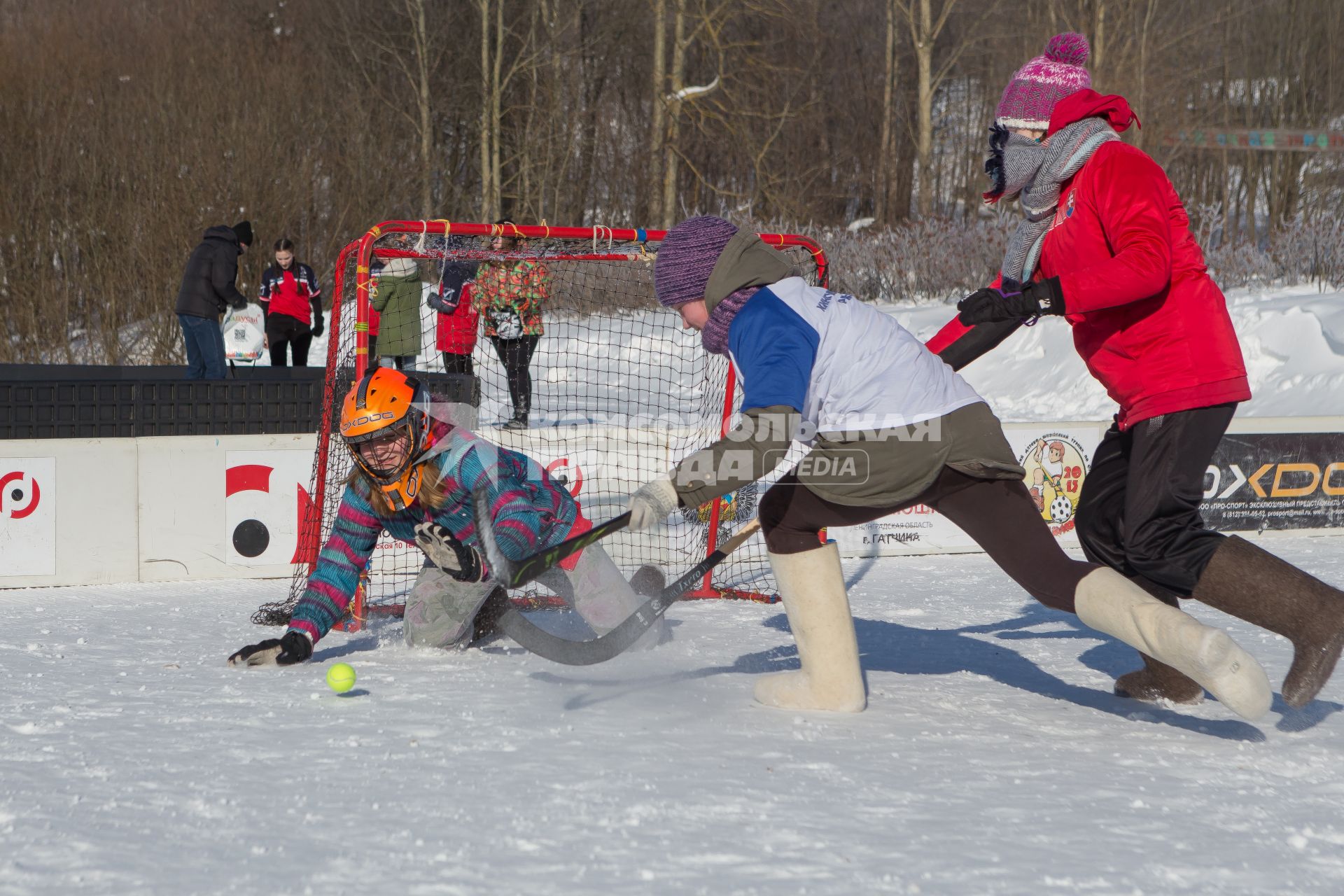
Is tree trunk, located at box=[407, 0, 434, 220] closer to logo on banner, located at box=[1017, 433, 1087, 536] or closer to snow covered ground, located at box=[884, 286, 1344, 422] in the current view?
snow covered ground, located at box=[884, 286, 1344, 422]

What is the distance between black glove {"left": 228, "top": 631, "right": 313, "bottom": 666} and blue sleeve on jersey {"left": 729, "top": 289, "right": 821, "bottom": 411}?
186cm

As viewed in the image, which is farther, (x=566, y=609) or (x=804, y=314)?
(x=566, y=609)

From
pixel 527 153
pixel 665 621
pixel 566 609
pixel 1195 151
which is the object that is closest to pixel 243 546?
pixel 566 609

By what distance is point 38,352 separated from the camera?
57.8 ft

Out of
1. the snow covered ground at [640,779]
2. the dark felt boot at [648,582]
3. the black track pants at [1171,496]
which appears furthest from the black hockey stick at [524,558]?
the black track pants at [1171,496]

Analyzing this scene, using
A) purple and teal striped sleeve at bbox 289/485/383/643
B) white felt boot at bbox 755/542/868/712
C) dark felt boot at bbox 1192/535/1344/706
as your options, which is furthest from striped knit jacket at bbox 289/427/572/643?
dark felt boot at bbox 1192/535/1344/706

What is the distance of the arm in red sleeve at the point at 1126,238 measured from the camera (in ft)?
9.77

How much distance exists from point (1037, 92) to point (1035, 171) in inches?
8.2

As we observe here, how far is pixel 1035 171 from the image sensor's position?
3307 mm

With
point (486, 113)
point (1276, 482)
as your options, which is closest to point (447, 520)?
point (1276, 482)

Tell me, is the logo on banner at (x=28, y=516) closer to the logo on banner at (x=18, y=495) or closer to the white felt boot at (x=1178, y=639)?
the logo on banner at (x=18, y=495)

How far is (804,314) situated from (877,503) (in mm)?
508

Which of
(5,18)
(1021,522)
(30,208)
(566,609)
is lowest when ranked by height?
(566,609)

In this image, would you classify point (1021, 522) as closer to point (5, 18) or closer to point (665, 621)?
point (665, 621)
